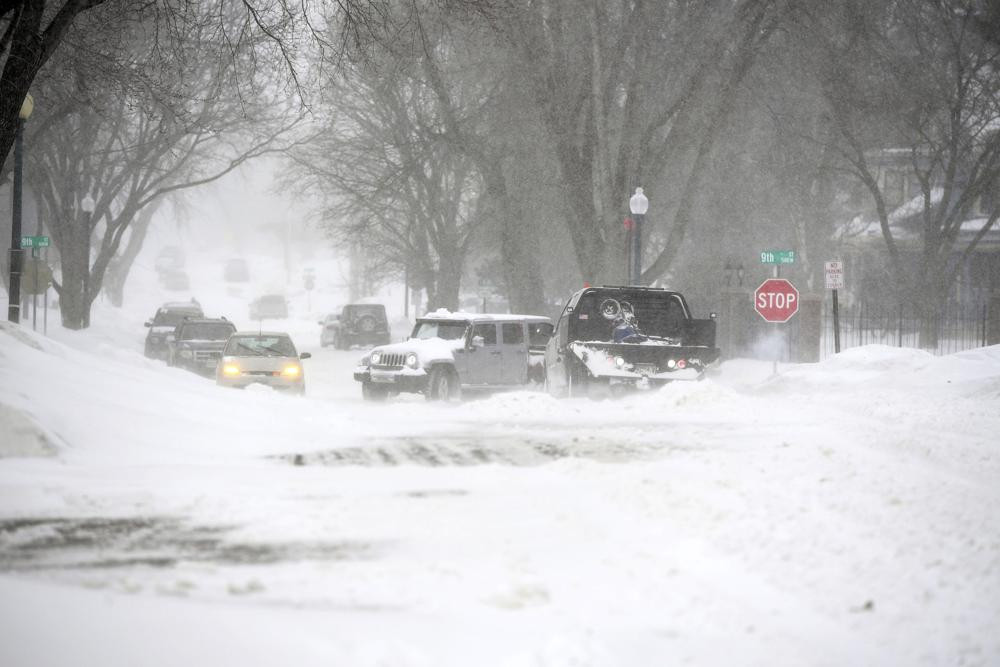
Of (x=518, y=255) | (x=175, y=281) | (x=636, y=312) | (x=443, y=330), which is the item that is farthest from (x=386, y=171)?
(x=175, y=281)

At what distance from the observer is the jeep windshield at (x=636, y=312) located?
20375mm

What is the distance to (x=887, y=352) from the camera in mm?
22359

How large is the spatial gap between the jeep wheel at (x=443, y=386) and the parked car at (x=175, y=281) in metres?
88.4

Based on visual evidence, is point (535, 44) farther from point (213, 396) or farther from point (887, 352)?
point (213, 396)

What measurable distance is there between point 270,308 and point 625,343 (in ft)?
220

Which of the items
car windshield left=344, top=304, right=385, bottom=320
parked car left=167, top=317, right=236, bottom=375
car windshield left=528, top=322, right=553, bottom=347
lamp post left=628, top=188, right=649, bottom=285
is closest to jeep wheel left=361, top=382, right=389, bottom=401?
car windshield left=528, top=322, right=553, bottom=347

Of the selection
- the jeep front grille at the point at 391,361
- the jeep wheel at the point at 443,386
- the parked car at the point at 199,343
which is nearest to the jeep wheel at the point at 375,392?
the jeep front grille at the point at 391,361

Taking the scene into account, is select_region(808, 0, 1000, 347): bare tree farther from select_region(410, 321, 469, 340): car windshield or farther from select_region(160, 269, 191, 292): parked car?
select_region(160, 269, 191, 292): parked car

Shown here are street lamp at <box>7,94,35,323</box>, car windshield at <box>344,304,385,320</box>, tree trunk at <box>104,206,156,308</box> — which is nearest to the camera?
street lamp at <box>7,94,35,323</box>

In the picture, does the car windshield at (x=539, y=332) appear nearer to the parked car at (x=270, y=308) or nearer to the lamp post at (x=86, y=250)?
the lamp post at (x=86, y=250)

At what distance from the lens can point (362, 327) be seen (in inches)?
1944

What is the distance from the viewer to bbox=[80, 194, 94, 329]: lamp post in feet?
112

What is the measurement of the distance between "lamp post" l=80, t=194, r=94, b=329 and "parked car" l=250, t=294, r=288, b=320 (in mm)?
44027

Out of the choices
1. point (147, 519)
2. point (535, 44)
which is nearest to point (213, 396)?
point (147, 519)
